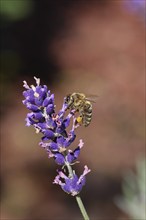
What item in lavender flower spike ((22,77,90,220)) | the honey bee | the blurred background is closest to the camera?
lavender flower spike ((22,77,90,220))

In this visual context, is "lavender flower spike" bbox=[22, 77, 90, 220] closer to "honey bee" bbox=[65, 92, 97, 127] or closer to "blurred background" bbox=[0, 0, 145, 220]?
"honey bee" bbox=[65, 92, 97, 127]

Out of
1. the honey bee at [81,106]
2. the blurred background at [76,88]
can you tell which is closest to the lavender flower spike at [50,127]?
the honey bee at [81,106]

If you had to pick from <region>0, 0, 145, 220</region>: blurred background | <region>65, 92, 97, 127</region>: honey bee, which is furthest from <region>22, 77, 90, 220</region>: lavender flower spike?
<region>0, 0, 145, 220</region>: blurred background

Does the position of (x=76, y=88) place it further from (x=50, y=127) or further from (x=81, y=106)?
(x=50, y=127)

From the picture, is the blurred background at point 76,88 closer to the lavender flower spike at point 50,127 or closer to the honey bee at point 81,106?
the honey bee at point 81,106

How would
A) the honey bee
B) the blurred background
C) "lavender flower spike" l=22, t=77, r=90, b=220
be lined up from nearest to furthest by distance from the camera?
"lavender flower spike" l=22, t=77, r=90, b=220 → the honey bee → the blurred background

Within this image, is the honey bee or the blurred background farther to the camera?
the blurred background
